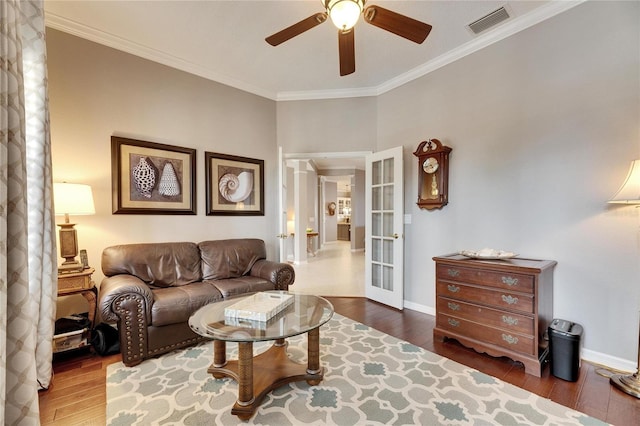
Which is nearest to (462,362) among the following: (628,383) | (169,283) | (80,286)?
(628,383)

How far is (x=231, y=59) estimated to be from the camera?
129 inches

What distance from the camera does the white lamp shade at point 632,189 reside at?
1855 mm

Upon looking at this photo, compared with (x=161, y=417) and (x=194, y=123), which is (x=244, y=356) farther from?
(x=194, y=123)

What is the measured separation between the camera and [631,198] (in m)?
1.86

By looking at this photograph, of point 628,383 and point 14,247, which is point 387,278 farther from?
point 14,247

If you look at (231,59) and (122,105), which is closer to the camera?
(122,105)

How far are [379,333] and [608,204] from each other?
2.22 m

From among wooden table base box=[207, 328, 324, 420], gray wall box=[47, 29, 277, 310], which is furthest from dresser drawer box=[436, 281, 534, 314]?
gray wall box=[47, 29, 277, 310]

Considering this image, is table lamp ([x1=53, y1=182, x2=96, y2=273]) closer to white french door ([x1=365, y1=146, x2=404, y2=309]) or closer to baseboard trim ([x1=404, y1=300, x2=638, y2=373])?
white french door ([x1=365, y1=146, x2=404, y2=309])

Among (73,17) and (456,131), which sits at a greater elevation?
(73,17)

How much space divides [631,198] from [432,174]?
1.70 m

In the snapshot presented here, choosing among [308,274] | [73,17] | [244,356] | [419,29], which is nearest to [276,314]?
[244,356]

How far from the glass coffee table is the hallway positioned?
220cm

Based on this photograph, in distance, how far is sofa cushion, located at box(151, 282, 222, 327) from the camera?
2324 millimetres
